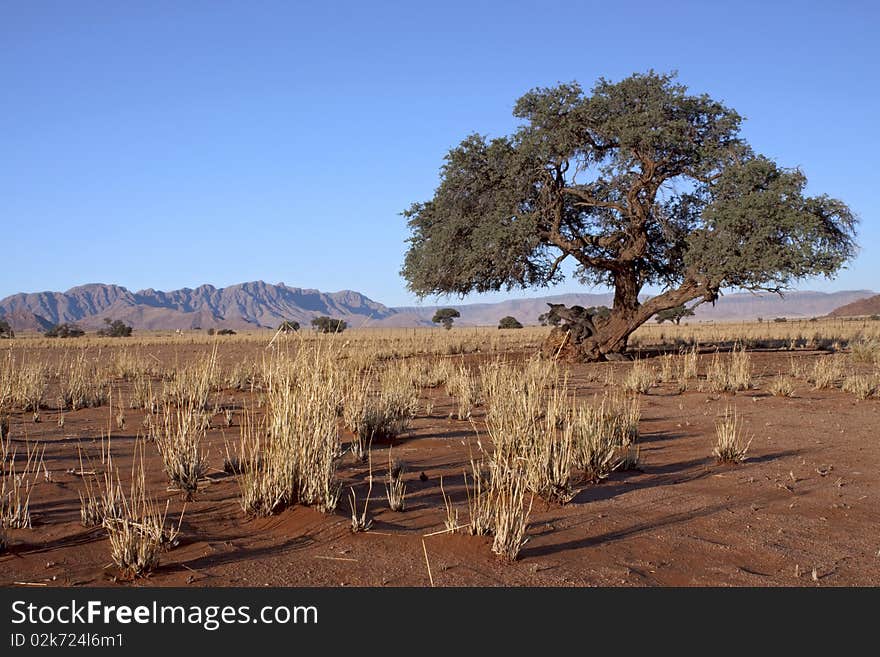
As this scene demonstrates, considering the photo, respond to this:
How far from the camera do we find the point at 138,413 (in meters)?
11.1

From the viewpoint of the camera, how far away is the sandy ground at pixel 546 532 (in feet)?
15.1

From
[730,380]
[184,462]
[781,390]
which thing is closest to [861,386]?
[781,390]

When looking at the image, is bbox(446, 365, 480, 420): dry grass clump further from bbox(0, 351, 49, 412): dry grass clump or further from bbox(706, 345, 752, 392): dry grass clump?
bbox(0, 351, 49, 412): dry grass clump

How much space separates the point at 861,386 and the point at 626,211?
7930 millimetres

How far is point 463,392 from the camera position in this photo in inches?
445

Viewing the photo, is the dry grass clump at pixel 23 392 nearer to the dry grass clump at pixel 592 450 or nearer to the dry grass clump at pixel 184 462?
the dry grass clump at pixel 184 462

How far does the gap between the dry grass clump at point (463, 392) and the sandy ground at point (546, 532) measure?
2.29 metres

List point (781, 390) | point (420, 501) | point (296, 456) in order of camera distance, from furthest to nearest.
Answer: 1. point (781, 390)
2. point (420, 501)
3. point (296, 456)

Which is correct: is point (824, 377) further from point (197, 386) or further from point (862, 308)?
point (862, 308)

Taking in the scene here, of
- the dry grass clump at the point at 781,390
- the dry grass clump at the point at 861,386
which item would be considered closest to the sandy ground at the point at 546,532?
the dry grass clump at the point at 781,390

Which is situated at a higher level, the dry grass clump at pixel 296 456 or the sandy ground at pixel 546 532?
the dry grass clump at pixel 296 456
